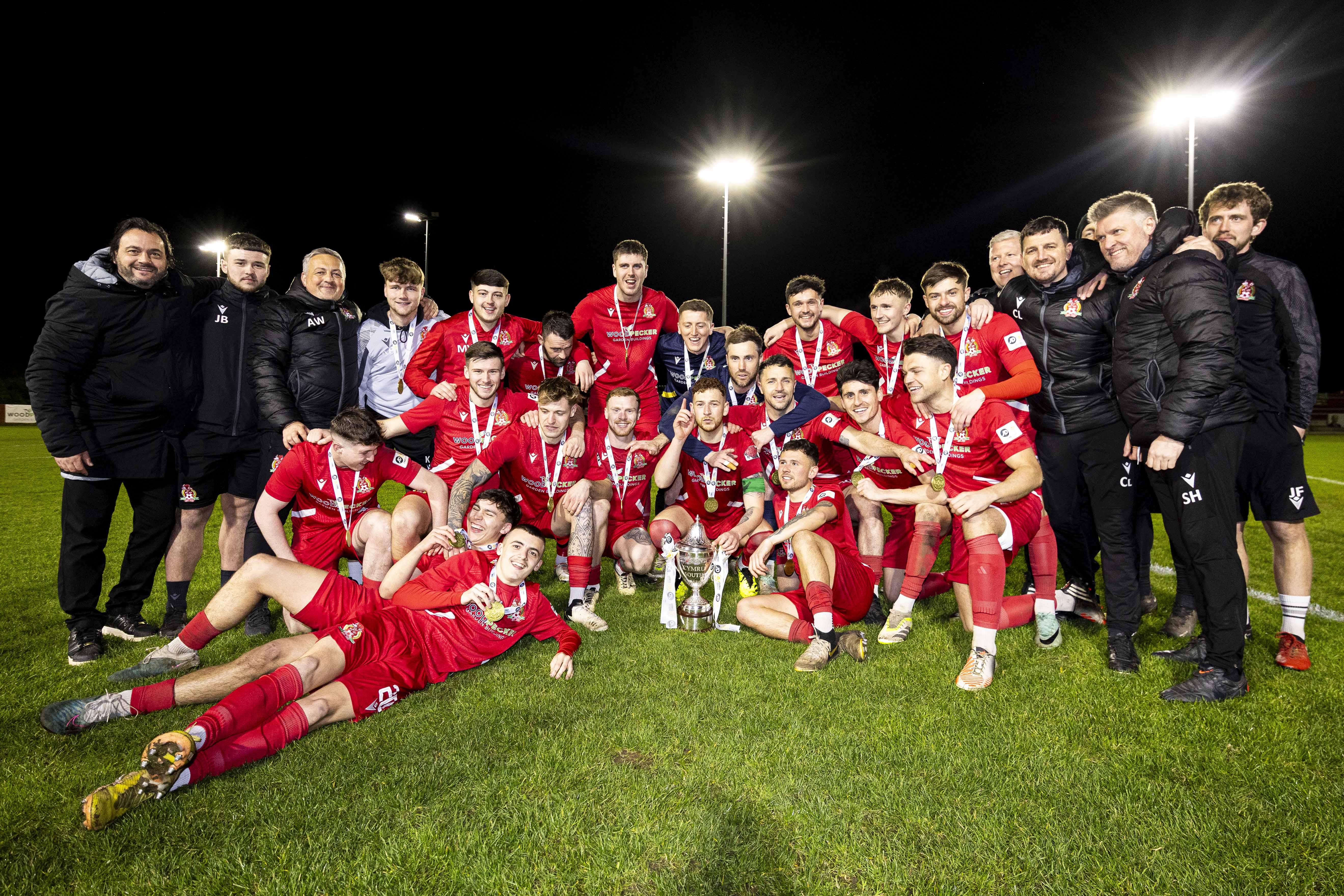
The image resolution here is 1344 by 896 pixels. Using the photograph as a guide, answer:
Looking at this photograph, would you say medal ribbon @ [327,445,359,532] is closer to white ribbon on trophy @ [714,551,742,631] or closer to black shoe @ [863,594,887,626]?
white ribbon on trophy @ [714,551,742,631]

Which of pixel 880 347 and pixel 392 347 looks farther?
pixel 880 347

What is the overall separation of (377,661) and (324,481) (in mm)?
1725

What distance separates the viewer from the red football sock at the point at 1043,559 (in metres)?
4.33

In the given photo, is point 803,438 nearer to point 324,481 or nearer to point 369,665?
point 369,665

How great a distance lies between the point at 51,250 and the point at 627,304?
4238 cm

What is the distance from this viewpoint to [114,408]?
14.4ft

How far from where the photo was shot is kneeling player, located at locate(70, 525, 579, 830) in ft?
8.14

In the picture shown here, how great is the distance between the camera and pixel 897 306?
19.3ft

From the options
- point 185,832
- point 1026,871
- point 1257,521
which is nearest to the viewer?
point 1026,871

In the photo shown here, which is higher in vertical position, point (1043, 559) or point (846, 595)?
point (1043, 559)

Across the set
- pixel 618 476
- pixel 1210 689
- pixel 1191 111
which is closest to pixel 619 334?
pixel 618 476

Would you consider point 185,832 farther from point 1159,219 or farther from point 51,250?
point 51,250

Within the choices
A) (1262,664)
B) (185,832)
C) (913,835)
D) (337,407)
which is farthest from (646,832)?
(337,407)

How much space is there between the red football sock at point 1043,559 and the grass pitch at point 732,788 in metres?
0.46
